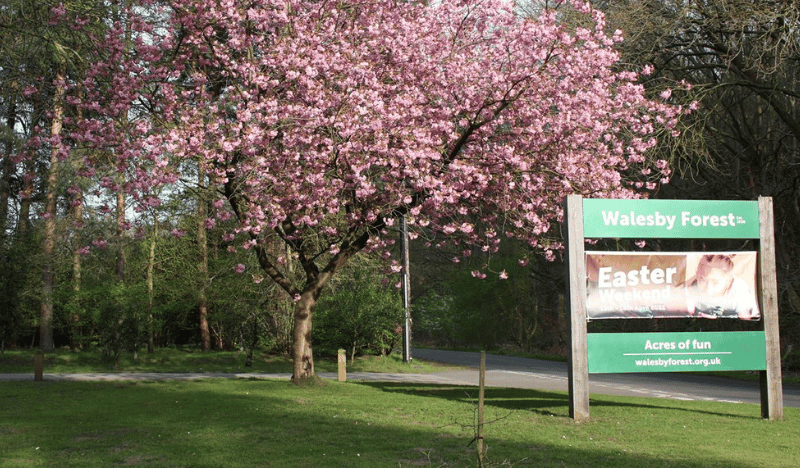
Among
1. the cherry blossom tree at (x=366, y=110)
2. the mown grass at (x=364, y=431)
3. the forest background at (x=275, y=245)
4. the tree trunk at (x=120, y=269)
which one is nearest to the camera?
the mown grass at (x=364, y=431)

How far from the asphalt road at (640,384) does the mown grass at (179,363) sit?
10.7 feet

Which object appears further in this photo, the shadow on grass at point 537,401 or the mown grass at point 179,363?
the mown grass at point 179,363

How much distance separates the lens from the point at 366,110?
44.9 ft

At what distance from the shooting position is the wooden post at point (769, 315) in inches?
512

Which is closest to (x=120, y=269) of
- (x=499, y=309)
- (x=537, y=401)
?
(x=537, y=401)

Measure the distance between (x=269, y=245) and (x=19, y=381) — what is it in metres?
8.70

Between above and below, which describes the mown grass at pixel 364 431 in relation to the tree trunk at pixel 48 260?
below

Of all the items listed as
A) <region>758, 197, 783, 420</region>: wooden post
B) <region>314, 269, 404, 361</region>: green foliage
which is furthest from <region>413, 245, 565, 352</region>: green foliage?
Result: <region>758, 197, 783, 420</region>: wooden post

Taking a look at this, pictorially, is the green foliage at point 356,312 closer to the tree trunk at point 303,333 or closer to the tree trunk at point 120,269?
the tree trunk at point 120,269

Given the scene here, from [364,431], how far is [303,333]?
675 cm

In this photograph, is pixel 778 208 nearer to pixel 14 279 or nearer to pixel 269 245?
pixel 269 245

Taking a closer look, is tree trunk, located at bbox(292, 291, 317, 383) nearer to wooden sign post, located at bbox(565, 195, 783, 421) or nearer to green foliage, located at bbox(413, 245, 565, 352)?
wooden sign post, located at bbox(565, 195, 783, 421)

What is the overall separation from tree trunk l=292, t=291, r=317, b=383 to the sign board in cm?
691

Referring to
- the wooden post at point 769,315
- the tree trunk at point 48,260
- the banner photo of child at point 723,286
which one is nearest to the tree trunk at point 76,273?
the tree trunk at point 48,260
